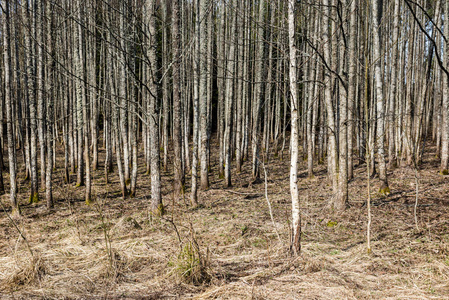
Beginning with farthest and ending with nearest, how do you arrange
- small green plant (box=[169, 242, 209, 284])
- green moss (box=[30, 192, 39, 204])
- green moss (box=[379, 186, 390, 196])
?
1. green moss (box=[30, 192, 39, 204])
2. green moss (box=[379, 186, 390, 196])
3. small green plant (box=[169, 242, 209, 284])

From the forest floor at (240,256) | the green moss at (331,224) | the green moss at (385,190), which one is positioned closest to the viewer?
the forest floor at (240,256)

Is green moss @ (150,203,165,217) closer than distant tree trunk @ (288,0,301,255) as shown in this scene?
No

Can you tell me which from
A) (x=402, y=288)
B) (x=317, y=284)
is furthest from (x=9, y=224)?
(x=402, y=288)

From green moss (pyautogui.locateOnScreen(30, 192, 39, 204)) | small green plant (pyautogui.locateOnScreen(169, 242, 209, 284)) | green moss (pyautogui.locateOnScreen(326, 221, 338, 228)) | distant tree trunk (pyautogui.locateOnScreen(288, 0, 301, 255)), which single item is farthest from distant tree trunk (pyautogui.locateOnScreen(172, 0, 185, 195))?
green moss (pyautogui.locateOnScreen(30, 192, 39, 204))

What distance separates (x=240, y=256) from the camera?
4.87m

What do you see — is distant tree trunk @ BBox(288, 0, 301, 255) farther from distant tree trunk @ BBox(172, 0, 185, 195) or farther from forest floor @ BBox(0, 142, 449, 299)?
distant tree trunk @ BBox(172, 0, 185, 195)


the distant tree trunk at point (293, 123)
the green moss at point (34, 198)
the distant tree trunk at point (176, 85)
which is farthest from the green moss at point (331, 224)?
the green moss at point (34, 198)

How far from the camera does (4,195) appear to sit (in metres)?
10.6

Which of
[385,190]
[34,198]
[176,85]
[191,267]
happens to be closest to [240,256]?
[191,267]

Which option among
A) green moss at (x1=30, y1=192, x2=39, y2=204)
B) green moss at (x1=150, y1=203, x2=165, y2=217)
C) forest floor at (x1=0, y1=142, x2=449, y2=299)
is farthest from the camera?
green moss at (x1=30, y1=192, x2=39, y2=204)

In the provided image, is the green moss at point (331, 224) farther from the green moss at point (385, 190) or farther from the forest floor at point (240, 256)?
the green moss at point (385, 190)

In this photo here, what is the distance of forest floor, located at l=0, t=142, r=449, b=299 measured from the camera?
377 centimetres

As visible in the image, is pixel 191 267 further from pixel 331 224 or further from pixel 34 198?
pixel 34 198

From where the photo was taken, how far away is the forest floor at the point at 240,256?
148 inches
